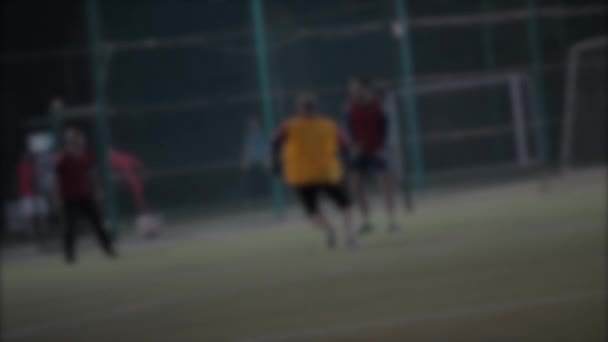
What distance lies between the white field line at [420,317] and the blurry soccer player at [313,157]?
6.12m

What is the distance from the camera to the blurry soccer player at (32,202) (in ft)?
66.0

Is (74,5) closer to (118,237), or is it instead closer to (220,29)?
(220,29)

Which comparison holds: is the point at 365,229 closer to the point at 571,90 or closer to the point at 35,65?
the point at 571,90

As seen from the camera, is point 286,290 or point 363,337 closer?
point 363,337

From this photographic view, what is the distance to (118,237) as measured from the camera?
2083 centimetres

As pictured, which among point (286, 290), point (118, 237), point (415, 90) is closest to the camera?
point (286, 290)

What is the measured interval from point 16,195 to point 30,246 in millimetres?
2914

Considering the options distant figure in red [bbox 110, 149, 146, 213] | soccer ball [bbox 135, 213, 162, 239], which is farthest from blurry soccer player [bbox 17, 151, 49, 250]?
soccer ball [bbox 135, 213, 162, 239]

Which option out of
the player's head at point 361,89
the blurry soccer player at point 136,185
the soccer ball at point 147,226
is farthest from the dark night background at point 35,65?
the player's head at point 361,89

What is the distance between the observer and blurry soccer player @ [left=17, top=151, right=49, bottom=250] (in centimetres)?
2011

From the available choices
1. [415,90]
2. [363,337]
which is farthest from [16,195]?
[363,337]

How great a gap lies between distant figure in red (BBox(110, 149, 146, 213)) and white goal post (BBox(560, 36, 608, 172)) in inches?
317

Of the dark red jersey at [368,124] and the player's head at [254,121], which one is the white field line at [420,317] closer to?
the dark red jersey at [368,124]

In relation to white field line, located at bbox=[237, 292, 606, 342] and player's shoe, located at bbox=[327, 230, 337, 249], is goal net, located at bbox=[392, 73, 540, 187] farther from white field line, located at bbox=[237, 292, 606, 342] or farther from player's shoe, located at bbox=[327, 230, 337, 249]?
white field line, located at bbox=[237, 292, 606, 342]
